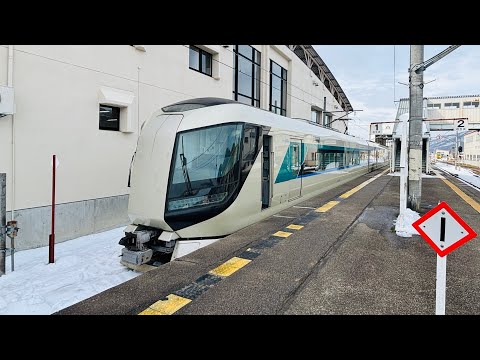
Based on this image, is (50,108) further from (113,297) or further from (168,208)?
(113,297)

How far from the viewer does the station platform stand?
3.12m

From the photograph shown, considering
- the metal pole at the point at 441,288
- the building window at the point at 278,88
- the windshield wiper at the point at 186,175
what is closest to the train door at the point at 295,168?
the windshield wiper at the point at 186,175

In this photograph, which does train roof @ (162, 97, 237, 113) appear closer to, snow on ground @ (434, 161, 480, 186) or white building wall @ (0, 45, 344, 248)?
white building wall @ (0, 45, 344, 248)

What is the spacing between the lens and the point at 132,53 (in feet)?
32.6

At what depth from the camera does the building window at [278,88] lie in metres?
21.3

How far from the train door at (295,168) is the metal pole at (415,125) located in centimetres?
299

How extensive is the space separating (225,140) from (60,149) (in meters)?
4.84

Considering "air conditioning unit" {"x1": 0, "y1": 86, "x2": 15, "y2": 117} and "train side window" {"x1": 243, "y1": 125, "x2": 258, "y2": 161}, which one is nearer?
"train side window" {"x1": 243, "y1": 125, "x2": 258, "y2": 161}

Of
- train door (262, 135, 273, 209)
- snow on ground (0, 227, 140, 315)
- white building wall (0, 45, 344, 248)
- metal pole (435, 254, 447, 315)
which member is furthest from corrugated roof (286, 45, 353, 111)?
metal pole (435, 254, 447, 315)

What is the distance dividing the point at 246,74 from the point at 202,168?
550 inches

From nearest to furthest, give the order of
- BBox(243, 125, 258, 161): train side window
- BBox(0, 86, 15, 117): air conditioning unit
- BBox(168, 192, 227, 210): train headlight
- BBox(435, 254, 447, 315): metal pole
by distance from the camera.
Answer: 1. BBox(435, 254, 447, 315): metal pole
2. BBox(168, 192, 227, 210): train headlight
3. BBox(243, 125, 258, 161): train side window
4. BBox(0, 86, 15, 117): air conditioning unit

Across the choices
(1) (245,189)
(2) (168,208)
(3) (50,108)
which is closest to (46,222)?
(3) (50,108)

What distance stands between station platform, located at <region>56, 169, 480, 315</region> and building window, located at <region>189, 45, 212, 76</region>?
375 inches

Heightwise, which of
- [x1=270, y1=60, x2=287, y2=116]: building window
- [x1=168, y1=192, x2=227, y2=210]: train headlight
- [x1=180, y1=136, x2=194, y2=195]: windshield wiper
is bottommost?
[x1=168, y1=192, x2=227, y2=210]: train headlight
